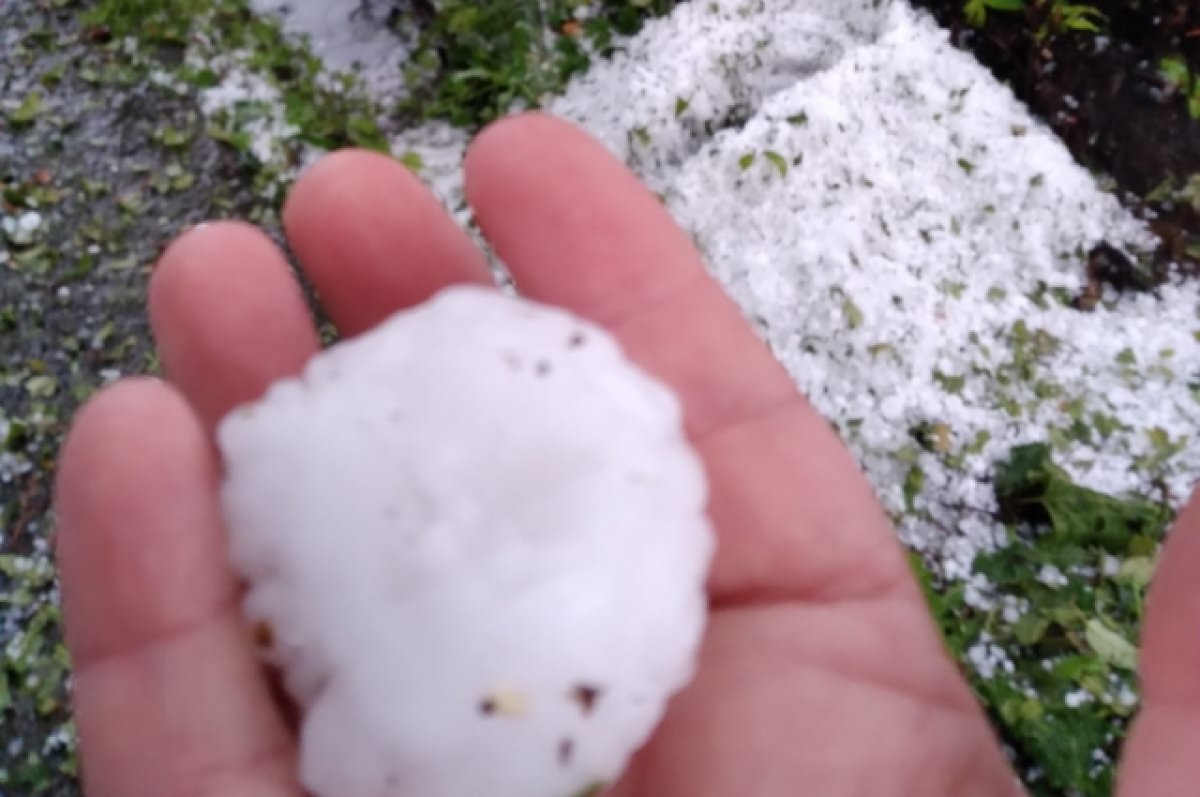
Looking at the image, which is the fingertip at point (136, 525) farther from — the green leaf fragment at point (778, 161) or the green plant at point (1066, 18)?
the green plant at point (1066, 18)

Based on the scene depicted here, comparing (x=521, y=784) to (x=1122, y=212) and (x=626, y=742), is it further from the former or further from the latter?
(x=1122, y=212)

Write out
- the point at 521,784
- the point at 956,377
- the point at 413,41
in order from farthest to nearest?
the point at 413,41 → the point at 956,377 → the point at 521,784

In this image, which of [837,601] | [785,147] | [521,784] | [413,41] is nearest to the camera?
[521,784]

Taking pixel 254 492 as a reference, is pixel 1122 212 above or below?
below

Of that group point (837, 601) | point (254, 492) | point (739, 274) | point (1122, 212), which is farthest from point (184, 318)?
point (1122, 212)

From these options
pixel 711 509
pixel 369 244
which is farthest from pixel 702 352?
pixel 369 244

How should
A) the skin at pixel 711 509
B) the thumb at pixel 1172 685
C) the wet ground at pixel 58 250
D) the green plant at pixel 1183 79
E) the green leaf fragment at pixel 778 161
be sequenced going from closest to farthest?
the thumb at pixel 1172 685
the skin at pixel 711 509
the wet ground at pixel 58 250
the green leaf fragment at pixel 778 161
the green plant at pixel 1183 79

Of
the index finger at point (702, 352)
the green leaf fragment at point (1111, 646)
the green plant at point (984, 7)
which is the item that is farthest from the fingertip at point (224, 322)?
the green plant at point (984, 7)

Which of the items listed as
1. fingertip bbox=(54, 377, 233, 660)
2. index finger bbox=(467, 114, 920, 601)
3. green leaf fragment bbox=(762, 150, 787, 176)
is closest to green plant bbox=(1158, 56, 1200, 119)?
green leaf fragment bbox=(762, 150, 787, 176)
